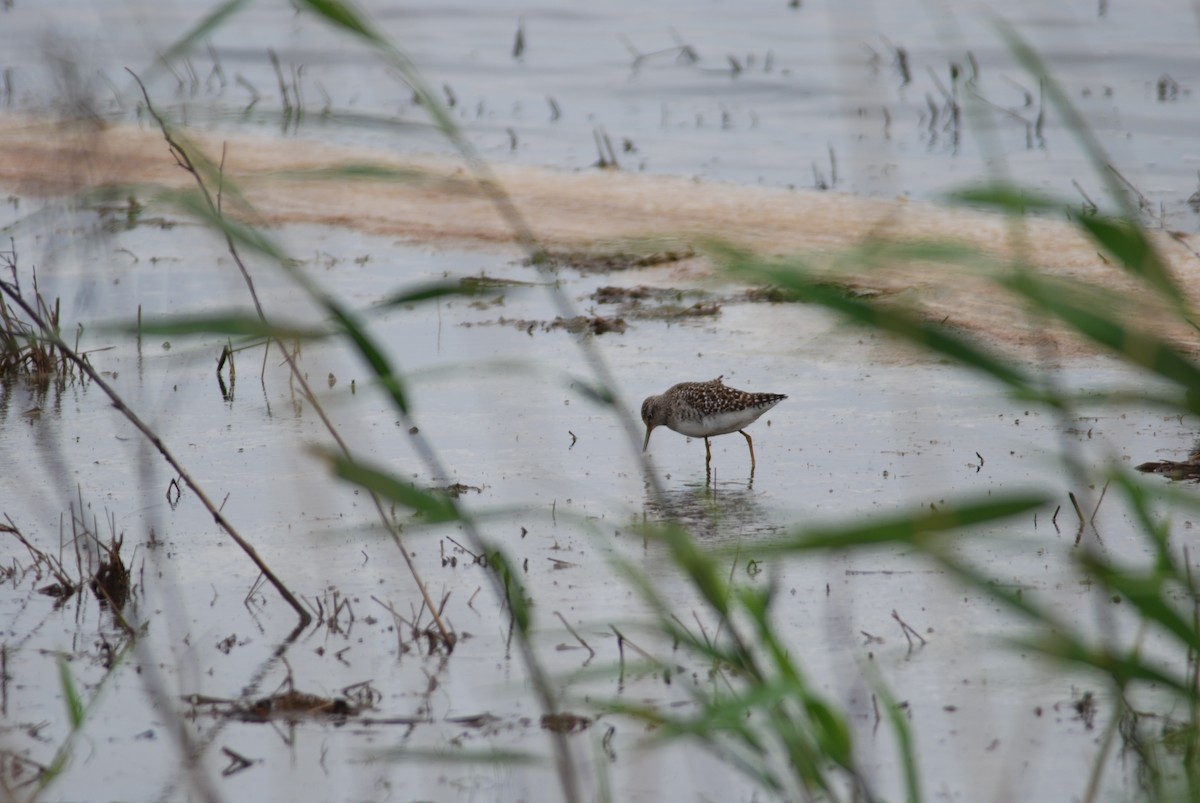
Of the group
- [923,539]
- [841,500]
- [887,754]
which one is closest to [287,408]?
[841,500]

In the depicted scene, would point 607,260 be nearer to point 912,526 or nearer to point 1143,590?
point 1143,590

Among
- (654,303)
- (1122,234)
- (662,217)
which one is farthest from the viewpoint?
(662,217)

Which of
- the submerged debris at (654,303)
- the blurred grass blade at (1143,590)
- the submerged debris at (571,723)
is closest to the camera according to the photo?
the blurred grass blade at (1143,590)

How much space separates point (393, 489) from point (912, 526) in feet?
2.85

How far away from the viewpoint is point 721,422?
7.26m

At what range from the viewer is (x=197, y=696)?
15.1 ft

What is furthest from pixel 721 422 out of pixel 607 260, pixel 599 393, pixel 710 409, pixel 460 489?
pixel 599 393

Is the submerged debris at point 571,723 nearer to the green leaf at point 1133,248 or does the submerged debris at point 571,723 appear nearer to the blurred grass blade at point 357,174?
the blurred grass blade at point 357,174

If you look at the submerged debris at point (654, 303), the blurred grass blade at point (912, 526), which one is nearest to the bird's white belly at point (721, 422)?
the submerged debris at point (654, 303)

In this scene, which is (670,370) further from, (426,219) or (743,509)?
(426,219)

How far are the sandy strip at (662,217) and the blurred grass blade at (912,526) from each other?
6.76m

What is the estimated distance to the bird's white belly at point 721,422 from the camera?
724 cm

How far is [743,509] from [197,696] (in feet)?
9.75

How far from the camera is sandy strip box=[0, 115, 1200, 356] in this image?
9.62 meters
